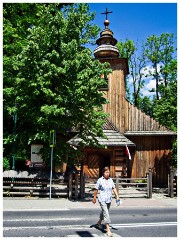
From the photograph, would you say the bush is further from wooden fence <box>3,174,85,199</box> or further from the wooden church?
the wooden church

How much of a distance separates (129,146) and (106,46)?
31.8ft

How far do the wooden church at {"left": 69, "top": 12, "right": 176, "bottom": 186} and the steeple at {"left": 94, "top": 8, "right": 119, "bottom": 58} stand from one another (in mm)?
3475

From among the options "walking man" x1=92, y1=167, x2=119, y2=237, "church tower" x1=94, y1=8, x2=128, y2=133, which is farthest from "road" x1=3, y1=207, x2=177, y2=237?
"church tower" x1=94, y1=8, x2=128, y2=133

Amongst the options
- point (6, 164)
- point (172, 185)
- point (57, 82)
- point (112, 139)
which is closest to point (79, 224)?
point (57, 82)

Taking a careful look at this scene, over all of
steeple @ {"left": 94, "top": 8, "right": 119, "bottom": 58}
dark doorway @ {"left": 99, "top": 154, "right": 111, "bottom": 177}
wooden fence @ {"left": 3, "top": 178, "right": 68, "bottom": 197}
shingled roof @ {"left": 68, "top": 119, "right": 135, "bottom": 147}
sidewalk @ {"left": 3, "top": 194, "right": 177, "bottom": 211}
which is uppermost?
steeple @ {"left": 94, "top": 8, "right": 119, "bottom": 58}

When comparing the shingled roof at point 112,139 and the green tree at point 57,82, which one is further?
the shingled roof at point 112,139

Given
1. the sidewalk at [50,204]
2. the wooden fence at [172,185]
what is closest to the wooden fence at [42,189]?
the sidewalk at [50,204]

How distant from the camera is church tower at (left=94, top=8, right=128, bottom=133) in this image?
24984 mm

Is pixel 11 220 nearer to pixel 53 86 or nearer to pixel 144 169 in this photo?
pixel 53 86

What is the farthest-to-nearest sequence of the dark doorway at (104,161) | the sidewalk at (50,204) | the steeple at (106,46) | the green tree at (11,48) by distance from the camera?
the steeple at (106,46)
the dark doorway at (104,161)
the green tree at (11,48)
the sidewalk at (50,204)

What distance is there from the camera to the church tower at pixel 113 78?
24984mm

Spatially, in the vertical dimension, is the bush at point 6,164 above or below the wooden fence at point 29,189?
above

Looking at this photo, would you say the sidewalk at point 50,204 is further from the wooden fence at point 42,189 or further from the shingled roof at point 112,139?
the shingled roof at point 112,139

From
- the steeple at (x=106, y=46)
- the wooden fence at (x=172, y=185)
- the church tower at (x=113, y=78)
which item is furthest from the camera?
the steeple at (x=106, y=46)
